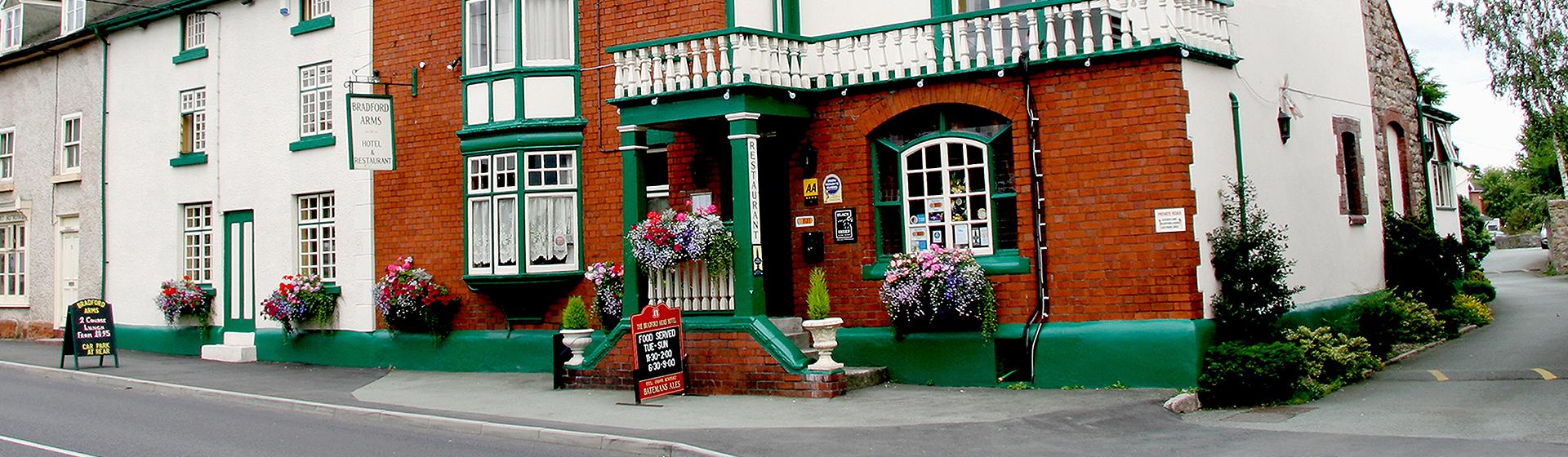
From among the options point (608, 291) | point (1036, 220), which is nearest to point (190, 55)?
point (608, 291)

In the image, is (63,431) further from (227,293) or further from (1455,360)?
(1455,360)

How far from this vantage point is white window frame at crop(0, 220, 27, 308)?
24562mm

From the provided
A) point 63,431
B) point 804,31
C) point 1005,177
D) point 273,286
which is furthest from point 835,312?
point 273,286

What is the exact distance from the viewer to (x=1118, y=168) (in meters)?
12.4

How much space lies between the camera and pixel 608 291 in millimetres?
15500

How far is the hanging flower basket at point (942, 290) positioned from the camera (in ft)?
42.0

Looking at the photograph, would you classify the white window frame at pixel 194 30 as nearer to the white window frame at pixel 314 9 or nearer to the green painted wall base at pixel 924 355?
the white window frame at pixel 314 9

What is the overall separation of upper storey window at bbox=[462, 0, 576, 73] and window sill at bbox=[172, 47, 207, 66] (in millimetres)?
6936

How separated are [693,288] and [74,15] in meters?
16.5

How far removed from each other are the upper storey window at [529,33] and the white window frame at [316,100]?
363cm

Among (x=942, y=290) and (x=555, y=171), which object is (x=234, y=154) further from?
(x=942, y=290)

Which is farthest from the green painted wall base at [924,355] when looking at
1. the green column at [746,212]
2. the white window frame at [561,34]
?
the white window frame at [561,34]

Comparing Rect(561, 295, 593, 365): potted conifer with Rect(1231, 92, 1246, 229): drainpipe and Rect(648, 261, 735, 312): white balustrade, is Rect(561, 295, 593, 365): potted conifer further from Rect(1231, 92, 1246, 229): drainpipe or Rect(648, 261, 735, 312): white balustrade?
Rect(1231, 92, 1246, 229): drainpipe

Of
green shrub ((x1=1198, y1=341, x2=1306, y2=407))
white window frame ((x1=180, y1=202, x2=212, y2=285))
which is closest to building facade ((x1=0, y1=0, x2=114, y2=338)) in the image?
white window frame ((x1=180, y1=202, x2=212, y2=285))
